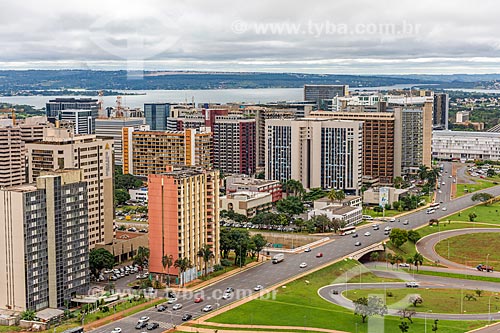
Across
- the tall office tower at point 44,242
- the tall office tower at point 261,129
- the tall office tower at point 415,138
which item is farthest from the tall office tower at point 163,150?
the tall office tower at point 44,242

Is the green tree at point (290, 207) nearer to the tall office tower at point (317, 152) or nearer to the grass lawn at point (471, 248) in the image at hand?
the tall office tower at point (317, 152)

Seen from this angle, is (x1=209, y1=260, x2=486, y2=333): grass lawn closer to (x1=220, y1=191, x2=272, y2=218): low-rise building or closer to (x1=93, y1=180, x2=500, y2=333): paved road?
(x1=93, y1=180, x2=500, y2=333): paved road

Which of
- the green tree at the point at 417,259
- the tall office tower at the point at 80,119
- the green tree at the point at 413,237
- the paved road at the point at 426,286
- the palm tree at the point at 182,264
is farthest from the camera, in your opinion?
the tall office tower at the point at 80,119

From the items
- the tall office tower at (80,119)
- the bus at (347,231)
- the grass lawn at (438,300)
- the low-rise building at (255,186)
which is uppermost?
the tall office tower at (80,119)

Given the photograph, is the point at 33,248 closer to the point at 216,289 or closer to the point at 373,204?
the point at 216,289

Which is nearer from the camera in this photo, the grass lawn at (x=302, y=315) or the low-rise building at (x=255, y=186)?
the grass lawn at (x=302, y=315)

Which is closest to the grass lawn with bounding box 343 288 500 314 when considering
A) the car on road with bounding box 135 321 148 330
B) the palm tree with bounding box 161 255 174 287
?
the palm tree with bounding box 161 255 174 287
